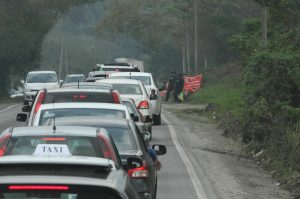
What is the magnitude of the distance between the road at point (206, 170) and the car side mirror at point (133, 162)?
480 centimetres

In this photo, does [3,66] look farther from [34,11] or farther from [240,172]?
[240,172]

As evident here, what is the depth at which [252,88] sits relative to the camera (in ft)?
86.9

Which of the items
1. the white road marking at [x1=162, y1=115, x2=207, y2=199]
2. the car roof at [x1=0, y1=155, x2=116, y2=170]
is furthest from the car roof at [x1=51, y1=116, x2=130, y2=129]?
the car roof at [x1=0, y1=155, x2=116, y2=170]

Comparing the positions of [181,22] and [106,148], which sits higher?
[106,148]

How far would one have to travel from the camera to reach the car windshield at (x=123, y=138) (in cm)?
1132

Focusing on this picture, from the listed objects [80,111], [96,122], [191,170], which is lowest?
[191,170]

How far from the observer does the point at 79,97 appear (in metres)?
17.6

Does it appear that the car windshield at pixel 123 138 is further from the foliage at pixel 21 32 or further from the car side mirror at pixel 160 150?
the foliage at pixel 21 32

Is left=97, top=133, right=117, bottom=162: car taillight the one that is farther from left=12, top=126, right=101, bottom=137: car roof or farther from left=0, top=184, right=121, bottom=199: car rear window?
left=0, top=184, right=121, bottom=199: car rear window

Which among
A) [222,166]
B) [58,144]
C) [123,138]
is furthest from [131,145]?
[222,166]

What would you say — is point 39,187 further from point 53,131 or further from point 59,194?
point 53,131

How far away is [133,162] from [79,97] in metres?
7.26

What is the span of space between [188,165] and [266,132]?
4.92 metres

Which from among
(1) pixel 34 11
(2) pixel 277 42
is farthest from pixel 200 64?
(2) pixel 277 42
